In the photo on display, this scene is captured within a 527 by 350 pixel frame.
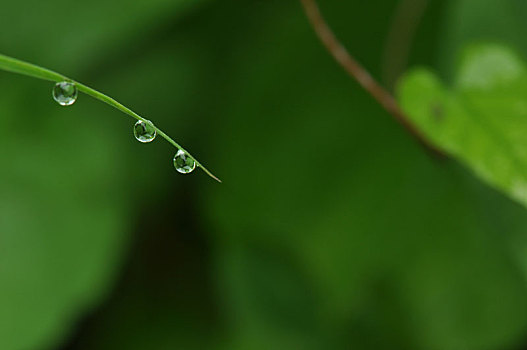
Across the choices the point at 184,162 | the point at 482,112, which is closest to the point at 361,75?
the point at 482,112

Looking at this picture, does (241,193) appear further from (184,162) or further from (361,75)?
(184,162)

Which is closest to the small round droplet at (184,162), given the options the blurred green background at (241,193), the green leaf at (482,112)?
the green leaf at (482,112)

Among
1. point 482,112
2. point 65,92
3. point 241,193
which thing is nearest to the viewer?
point 65,92

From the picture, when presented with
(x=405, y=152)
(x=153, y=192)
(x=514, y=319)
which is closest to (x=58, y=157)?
(x=153, y=192)

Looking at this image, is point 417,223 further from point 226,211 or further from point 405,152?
point 226,211

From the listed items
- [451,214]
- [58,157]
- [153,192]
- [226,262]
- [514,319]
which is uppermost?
[58,157]

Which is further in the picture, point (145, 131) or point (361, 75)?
point (361, 75)
